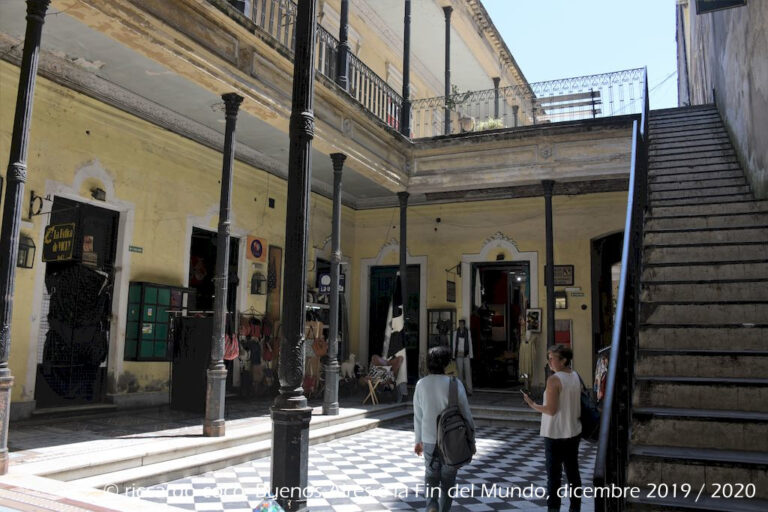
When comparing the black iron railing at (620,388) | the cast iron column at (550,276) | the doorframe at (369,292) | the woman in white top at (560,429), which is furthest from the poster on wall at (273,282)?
the woman in white top at (560,429)

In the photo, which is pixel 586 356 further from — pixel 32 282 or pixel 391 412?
pixel 32 282

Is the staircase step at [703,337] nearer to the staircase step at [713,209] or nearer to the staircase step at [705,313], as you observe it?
the staircase step at [705,313]

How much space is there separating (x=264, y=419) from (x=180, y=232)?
3.68m

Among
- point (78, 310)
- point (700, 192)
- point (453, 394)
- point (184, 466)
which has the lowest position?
point (184, 466)

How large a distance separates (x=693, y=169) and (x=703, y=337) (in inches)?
155

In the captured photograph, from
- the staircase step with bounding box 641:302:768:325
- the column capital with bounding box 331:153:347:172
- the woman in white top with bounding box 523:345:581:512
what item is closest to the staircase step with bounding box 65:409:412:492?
the woman in white top with bounding box 523:345:581:512

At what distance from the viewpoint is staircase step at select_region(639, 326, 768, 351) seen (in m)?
4.50

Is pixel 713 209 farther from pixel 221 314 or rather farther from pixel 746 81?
pixel 221 314

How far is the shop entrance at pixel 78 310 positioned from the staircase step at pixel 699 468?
23.1 ft

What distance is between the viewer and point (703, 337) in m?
4.66

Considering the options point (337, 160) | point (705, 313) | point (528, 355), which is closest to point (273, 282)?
point (337, 160)

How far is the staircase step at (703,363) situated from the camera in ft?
13.9

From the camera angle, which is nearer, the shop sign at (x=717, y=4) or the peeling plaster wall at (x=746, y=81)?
the peeling plaster wall at (x=746, y=81)

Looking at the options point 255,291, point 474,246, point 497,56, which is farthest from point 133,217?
point 497,56
